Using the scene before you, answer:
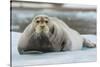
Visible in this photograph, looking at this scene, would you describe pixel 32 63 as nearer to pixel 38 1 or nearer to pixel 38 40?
pixel 38 40

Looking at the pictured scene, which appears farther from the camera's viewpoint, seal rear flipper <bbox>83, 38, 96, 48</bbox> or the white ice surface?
seal rear flipper <bbox>83, 38, 96, 48</bbox>

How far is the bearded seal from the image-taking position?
2229 mm

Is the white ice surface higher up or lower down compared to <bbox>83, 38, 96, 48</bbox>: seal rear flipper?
lower down

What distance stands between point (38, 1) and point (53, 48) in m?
0.64

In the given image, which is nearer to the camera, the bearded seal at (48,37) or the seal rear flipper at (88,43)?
the bearded seal at (48,37)

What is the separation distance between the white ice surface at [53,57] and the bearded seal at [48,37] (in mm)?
55

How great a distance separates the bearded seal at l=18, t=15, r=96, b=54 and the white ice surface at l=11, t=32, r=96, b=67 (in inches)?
2.2

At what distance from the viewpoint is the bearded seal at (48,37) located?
7.31 feet

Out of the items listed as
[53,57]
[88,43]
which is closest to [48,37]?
[53,57]

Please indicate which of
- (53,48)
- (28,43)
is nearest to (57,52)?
(53,48)

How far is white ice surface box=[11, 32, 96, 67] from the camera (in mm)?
2166

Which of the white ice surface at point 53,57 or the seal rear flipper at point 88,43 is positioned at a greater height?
the seal rear flipper at point 88,43

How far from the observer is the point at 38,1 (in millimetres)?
2271

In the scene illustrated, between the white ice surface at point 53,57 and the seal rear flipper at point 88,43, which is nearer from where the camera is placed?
the white ice surface at point 53,57
